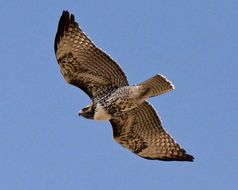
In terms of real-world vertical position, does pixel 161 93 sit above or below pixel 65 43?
below

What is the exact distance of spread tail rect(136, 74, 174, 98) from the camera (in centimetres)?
1402

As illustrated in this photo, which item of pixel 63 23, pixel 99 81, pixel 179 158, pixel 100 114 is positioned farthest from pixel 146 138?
pixel 63 23

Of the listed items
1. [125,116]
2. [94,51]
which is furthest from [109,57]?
[125,116]

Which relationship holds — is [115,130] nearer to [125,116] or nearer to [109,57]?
[125,116]

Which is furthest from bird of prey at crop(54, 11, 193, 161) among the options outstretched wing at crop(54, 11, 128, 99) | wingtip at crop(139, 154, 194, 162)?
wingtip at crop(139, 154, 194, 162)

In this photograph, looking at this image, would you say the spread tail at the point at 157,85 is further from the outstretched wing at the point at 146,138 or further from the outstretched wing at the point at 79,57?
the outstretched wing at the point at 146,138

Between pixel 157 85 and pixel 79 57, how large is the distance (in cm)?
154

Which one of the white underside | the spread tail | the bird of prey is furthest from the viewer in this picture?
the white underside

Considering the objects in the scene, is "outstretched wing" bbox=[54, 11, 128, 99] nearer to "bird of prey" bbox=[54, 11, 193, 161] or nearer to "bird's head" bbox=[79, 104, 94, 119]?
"bird of prey" bbox=[54, 11, 193, 161]

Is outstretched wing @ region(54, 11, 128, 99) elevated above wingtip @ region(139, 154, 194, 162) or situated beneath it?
elevated above

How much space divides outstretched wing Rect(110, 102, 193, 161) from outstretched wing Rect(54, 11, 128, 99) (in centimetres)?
98

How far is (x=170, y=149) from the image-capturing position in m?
15.8

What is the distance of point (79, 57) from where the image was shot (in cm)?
1486

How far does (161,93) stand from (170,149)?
192cm
